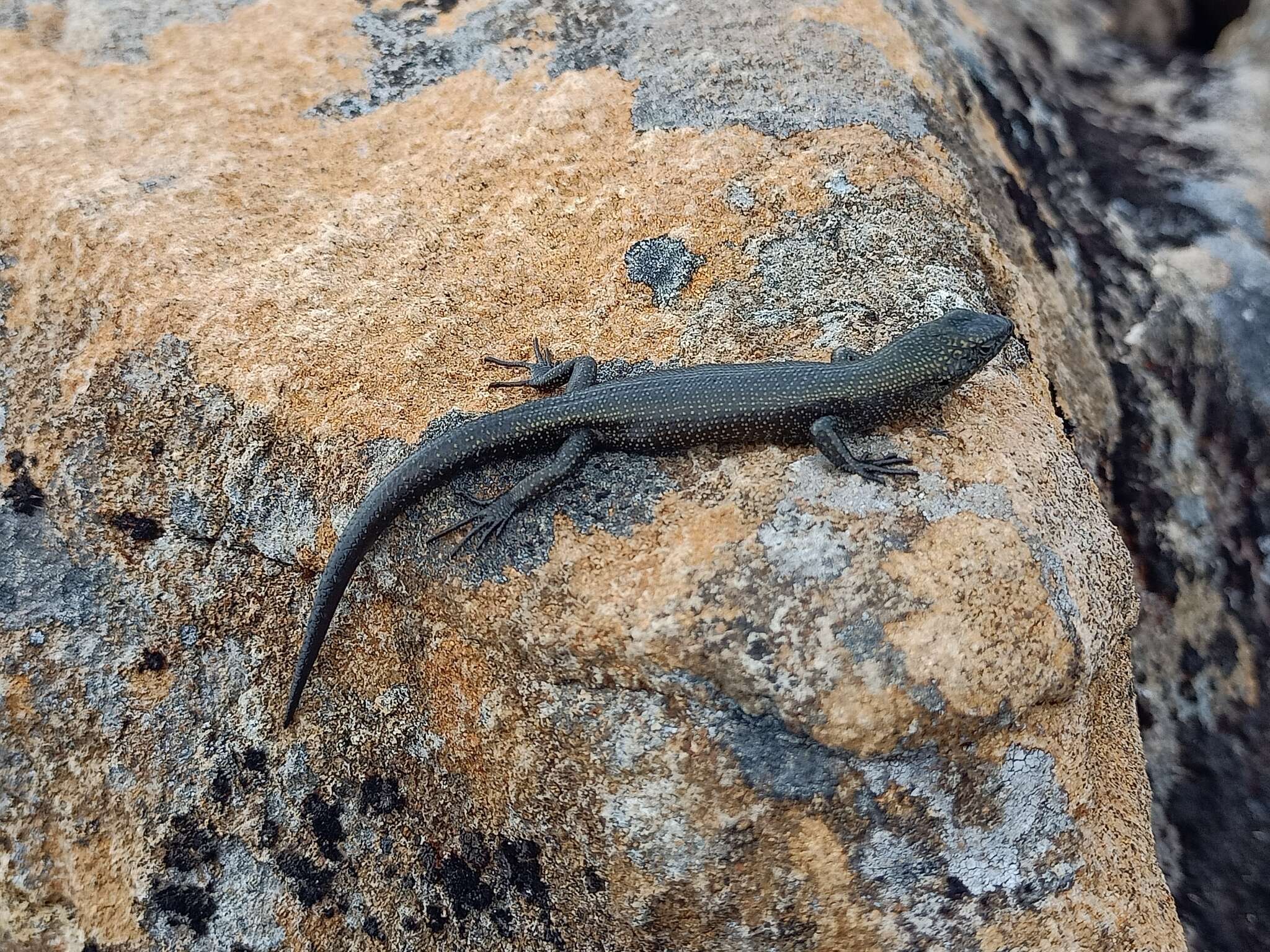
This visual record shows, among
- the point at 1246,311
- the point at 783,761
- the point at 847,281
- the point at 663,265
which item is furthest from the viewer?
the point at 1246,311

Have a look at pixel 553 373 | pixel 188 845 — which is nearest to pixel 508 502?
pixel 553 373

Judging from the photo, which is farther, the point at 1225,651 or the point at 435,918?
the point at 1225,651

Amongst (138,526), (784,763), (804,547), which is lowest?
(138,526)

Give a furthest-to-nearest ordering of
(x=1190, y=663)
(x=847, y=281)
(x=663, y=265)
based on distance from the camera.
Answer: (x=1190, y=663)
(x=663, y=265)
(x=847, y=281)

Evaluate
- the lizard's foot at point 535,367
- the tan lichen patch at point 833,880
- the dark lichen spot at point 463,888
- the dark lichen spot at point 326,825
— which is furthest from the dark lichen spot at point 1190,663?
the dark lichen spot at point 326,825

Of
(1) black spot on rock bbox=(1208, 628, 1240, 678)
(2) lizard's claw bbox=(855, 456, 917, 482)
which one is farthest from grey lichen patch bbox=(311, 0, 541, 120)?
(1) black spot on rock bbox=(1208, 628, 1240, 678)

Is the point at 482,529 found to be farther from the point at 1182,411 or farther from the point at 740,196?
the point at 1182,411
